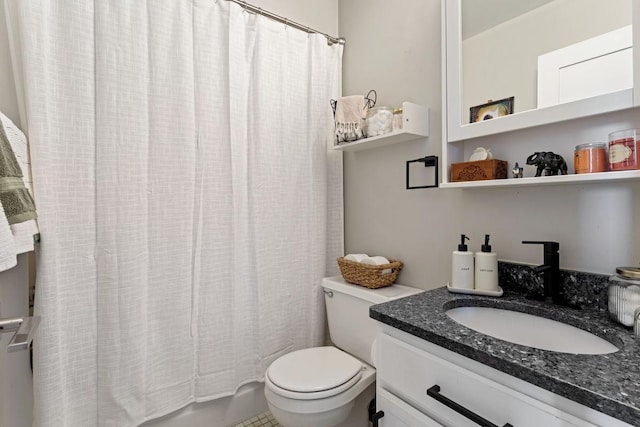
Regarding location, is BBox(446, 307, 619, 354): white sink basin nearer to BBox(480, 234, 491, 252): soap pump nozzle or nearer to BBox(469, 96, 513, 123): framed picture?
BBox(480, 234, 491, 252): soap pump nozzle

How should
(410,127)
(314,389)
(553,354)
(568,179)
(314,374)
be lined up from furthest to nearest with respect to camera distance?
(410,127), (314,374), (314,389), (568,179), (553,354)

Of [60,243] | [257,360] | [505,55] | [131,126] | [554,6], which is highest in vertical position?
[554,6]

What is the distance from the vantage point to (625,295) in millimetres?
807

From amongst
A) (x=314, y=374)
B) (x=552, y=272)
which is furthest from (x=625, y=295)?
(x=314, y=374)

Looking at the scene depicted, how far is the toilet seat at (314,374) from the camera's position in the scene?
120 centimetres

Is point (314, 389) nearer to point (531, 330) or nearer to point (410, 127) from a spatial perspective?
point (531, 330)

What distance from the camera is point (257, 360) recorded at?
1.62 metres

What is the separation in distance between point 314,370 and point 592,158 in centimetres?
121

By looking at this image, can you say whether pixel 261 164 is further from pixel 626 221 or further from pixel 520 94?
pixel 626 221

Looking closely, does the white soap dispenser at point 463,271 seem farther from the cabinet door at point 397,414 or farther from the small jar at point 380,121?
the small jar at point 380,121

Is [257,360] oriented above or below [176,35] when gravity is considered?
below

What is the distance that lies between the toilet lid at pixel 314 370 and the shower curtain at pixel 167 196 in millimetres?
289

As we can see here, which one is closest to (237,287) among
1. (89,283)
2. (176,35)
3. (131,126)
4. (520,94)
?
(89,283)

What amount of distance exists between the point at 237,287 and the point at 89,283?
588 mm
